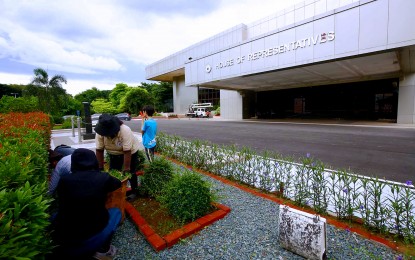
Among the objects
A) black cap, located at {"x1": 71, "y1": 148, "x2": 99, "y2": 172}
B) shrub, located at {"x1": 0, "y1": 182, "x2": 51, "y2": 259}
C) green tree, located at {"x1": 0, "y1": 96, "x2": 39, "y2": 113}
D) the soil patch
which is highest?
green tree, located at {"x1": 0, "y1": 96, "x2": 39, "y2": 113}

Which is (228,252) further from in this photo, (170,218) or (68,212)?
(68,212)

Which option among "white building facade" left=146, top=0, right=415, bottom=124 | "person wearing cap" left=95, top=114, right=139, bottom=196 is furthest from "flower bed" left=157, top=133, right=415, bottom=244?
"white building facade" left=146, top=0, right=415, bottom=124

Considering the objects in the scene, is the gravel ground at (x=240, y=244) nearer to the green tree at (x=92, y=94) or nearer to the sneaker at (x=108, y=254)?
→ the sneaker at (x=108, y=254)

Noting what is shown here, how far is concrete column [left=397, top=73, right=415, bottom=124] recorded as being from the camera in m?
14.9

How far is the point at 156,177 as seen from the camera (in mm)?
3660

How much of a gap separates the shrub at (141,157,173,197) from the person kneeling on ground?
A: 1372 millimetres

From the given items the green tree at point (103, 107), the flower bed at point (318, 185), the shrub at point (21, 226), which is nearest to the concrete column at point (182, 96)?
the green tree at point (103, 107)

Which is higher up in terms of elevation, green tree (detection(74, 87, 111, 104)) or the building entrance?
green tree (detection(74, 87, 111, 104))

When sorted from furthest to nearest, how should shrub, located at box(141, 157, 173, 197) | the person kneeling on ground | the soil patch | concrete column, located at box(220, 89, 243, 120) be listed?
concrete column, located at box(220, 89, 243, 120), shrub, located at box(141, 157, 173, 197), the soil patch, the person kneeling on ground

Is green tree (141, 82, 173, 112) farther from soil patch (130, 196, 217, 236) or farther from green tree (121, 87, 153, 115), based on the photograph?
soil patch (130, 196, 217, 236)

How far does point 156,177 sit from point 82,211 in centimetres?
165

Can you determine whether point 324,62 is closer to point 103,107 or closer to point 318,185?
point 318,185

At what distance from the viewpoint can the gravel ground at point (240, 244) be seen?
7.66 ft

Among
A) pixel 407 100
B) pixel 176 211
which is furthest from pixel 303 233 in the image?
pixel 407 100
